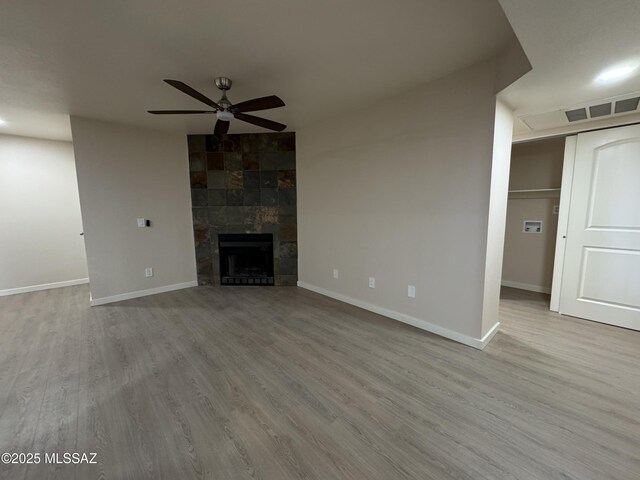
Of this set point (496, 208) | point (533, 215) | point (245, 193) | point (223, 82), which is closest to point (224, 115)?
point (223, 82)

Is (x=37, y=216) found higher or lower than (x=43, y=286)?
higher

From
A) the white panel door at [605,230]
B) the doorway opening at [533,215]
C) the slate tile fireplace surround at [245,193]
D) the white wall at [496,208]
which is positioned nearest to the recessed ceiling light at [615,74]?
the white wall at [496,208]

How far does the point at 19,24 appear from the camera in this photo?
1.70 meters

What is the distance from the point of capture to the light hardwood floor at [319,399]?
1.40 m

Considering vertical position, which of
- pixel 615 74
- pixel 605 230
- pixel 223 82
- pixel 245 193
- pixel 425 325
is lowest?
pixel 425 325

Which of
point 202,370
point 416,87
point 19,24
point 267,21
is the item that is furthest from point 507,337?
point 19,24

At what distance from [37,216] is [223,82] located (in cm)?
433

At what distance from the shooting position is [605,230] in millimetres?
2846

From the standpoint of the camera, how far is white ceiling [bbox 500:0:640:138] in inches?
47.6

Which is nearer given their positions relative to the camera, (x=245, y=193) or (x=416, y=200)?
(x=416, y=200)

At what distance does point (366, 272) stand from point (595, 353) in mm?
2204

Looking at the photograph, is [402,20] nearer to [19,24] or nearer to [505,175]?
[505,175]

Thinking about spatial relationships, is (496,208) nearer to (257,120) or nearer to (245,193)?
(257,120)

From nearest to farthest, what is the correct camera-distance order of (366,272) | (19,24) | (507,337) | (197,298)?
(19,24), (507,337), (366,272), (197,298)
